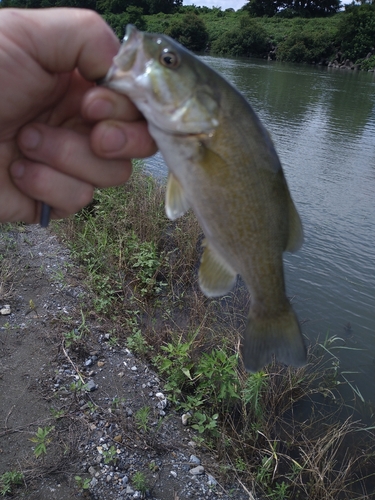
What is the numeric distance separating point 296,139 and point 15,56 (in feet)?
49.9

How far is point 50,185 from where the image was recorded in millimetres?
2156

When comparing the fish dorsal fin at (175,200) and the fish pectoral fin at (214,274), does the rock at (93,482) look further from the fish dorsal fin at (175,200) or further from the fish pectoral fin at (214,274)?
the fish dorsal fin at (175,200)

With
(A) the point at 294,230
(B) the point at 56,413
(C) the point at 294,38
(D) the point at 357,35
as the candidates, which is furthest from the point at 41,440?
(D) the point at 357,35

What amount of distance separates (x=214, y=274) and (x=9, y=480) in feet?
8.15

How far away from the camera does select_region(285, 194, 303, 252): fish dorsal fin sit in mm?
1931

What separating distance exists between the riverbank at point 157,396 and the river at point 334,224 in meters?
0.91

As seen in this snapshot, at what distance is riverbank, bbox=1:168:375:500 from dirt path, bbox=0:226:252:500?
1 centimetres

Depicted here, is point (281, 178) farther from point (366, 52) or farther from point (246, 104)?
point (366, 52)

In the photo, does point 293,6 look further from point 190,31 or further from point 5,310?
point 5,310

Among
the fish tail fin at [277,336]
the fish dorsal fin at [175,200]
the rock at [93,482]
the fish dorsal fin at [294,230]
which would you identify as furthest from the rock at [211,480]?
the fish dorsal fin at [175,200]

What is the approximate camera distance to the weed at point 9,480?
122 inches

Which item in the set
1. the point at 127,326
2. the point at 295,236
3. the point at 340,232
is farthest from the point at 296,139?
the point at 295,236

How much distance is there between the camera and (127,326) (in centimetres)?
520

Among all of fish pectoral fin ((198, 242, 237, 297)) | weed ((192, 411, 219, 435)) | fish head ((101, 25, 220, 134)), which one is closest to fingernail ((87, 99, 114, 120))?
fish head ((101, 25, 220, 134))
